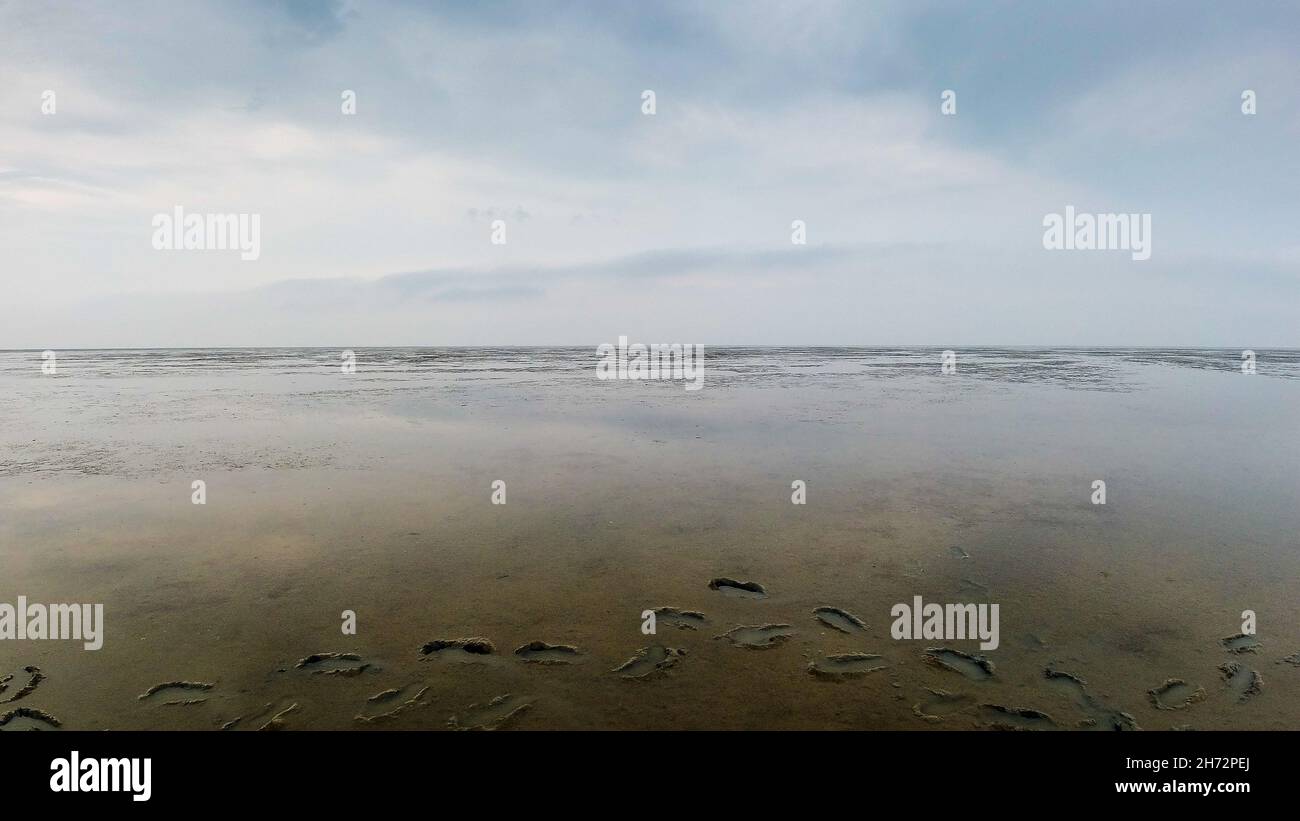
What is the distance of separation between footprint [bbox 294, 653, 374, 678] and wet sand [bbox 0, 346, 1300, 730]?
0.05m

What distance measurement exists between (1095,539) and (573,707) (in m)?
7.45

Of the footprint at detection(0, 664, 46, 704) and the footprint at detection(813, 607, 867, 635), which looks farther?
the footprint at detection(813, 607, 867, 635)

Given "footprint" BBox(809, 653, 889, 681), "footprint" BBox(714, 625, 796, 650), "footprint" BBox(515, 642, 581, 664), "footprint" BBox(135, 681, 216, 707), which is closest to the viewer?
"footprint" BBox(135, 681, 216, 707)

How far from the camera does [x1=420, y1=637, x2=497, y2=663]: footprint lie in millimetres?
5082

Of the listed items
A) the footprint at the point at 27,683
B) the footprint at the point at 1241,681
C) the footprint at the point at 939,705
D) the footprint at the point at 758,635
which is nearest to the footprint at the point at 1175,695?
the footprint at the point at 1241,681

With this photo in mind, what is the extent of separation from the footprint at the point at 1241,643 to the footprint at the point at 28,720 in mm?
9379

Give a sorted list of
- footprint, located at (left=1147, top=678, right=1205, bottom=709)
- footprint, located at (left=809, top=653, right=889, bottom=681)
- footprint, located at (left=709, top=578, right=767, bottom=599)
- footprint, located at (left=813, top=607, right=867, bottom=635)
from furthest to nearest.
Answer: footprint, located at (left=709, top=578, right=767, bottom=599) < footprint, located at (left=813, top=607, right=867, bottom=635) < footprint, located at (left=809, top=653, right=889, bottom=681) < footprint, located at (left=1147, top=678, right=1205, bottom=709)

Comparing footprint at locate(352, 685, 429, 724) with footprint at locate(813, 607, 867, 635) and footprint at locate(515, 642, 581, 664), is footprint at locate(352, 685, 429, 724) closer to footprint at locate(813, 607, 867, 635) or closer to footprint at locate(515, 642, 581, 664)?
footprint at locate(515, 642, 581, 664)

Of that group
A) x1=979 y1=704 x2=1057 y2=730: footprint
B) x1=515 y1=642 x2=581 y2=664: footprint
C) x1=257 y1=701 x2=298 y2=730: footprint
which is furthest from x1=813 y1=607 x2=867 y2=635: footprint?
x1=257 y1=701 x2=298 y2=730: footprint

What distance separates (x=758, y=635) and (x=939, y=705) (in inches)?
61.8

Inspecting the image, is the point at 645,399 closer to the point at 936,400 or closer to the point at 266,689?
the point at 936,400

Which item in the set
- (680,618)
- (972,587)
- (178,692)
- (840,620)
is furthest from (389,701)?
(972,587)

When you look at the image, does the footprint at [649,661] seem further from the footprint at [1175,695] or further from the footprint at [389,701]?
the footprint at [1175,695]
